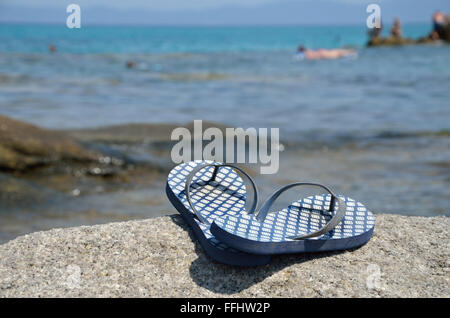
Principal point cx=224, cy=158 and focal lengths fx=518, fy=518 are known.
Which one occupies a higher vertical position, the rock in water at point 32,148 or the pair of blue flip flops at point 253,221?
the pair of blue flip flops at point 253,221

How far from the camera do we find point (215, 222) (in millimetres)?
1816

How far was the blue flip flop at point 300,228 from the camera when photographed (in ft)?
A: 5.79

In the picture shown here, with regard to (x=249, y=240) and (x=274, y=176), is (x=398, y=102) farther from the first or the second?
(x=249, y=240)

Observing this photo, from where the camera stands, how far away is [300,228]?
203cm

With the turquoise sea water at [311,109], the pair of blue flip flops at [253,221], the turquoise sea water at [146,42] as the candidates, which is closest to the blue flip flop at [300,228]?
the pair of blue flip flops at [253,221]

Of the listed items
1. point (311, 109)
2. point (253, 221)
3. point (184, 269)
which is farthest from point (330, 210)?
point (311, 109)

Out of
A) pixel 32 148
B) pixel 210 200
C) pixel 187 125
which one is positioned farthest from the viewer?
pixel 187 125

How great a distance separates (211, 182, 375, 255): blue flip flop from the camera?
176 centimetres

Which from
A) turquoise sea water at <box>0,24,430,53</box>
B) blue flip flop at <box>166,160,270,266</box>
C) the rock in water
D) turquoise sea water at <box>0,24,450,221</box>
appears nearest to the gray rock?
blue flip flop at <box>166,160,270,266</box>

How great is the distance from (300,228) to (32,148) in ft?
11.7

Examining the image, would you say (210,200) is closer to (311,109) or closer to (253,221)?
(253,221)

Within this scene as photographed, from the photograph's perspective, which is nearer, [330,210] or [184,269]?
[184,269]

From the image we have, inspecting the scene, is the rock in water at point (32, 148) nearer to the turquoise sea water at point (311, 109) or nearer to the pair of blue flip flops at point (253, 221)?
the turquoise sea water at point (311, 109)

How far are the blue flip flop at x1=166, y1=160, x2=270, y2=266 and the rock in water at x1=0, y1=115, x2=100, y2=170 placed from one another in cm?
281
